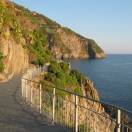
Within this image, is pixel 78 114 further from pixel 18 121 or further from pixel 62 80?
pixel 62 80

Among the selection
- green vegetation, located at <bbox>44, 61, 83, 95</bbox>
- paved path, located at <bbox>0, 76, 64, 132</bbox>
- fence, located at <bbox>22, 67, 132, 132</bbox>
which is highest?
fence, located at <bbox>22, 67, 132, 132</bbox>

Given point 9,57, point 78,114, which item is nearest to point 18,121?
point 78,114

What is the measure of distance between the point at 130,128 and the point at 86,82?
54.4 metres

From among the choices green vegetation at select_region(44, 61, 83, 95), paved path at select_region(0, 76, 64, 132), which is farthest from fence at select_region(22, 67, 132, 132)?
green vegetation at select_region(44, 61, 83, 95)

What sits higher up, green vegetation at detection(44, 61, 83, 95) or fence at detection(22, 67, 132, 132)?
fence at detection(22, 67, 132, 132)

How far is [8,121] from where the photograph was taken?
15.8 meters

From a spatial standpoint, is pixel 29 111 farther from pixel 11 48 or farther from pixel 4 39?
pixel 11 48

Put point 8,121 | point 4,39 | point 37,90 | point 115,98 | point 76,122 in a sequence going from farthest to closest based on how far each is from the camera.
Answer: point 115,98 < point 4,39 < point 37,90 < point 8,121 < point 76,122

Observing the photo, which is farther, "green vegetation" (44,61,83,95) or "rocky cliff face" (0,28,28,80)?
"green vegetation" (44,61,83,95)

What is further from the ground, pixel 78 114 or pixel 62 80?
pixel 78 114

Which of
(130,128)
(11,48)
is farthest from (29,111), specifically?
(11,48)

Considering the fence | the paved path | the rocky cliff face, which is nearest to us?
the fence

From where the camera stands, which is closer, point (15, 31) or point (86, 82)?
point (15, 31)

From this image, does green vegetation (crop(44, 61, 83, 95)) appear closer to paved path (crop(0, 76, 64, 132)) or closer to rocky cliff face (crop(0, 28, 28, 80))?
rocky cliff face (crop(0, 28, 28, 80))
